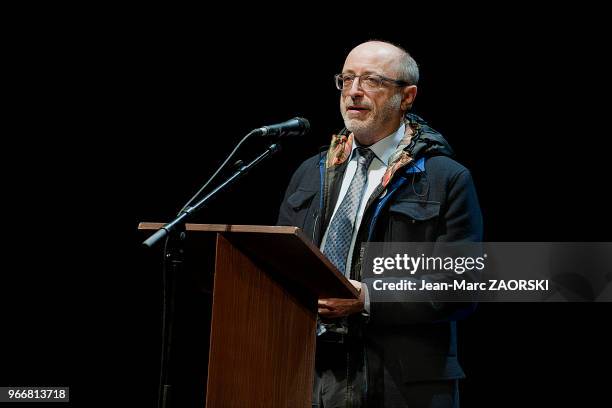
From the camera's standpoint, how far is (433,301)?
2.42 metres

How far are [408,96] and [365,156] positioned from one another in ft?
0.92

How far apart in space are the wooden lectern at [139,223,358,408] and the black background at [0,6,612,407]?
1.41 m

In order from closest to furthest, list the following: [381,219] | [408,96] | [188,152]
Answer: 1. [381,219]
2. [408,96]
3. [188,152]

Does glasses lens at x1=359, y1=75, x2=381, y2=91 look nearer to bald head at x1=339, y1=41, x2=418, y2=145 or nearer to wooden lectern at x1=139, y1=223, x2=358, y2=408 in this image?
bald head at x1=339, y1=41, x2=418, y2=145

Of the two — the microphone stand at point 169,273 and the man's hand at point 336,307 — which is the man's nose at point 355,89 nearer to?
the man's hand at point 336,307

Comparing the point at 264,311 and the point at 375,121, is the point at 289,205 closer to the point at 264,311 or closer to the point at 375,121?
the point at 375,121

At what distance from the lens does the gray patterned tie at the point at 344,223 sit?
2568mm

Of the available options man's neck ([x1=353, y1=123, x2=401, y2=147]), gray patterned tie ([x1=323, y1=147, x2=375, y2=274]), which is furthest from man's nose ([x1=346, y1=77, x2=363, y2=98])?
gray patterned tie ([x1=323, y1=147, x2=375, y2=274])

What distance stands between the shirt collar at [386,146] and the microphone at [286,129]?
0.49 m

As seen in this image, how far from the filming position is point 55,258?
3.54 meters

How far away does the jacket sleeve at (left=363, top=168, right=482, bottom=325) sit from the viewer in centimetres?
241

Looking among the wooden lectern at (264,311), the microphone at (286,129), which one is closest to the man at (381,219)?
the wooden lectern at (264,311)

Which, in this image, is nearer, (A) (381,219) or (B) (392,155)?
(A) (381,219)

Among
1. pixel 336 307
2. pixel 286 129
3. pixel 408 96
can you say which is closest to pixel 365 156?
pixel 408 96
